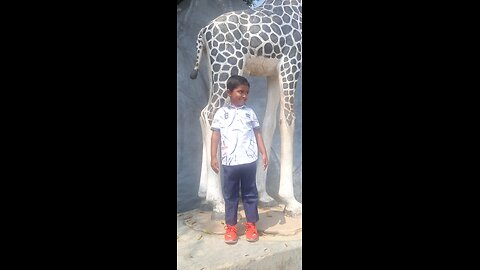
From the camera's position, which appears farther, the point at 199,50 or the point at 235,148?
the point at 199,50

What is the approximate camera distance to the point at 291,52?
2773 millimetres

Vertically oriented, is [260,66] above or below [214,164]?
above

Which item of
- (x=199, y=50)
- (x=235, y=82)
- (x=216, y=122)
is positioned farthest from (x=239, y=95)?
(x=199, y=50)

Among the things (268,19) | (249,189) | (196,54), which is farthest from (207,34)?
(249,189)

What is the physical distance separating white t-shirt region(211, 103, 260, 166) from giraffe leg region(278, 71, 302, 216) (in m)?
0.33

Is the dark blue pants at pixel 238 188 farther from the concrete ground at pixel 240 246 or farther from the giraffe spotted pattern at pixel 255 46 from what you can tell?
the giraffe spotted pattern at pixel 255 46

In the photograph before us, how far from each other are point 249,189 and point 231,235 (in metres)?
0.28

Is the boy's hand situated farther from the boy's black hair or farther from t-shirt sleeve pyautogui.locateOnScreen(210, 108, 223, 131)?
the boy's black hair

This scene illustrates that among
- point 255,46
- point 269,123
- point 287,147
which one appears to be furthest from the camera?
point 269,123

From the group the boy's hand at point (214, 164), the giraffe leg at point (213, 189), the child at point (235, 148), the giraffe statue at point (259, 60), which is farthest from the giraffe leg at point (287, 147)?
the boy's hand at point (214, 164)

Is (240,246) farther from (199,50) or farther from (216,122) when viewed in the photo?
(199,50)

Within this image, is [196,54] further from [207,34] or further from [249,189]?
[249,189]

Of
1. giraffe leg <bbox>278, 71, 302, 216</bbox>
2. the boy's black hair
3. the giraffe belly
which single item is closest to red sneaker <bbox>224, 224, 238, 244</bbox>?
giraffe leg <bbox>278, 71, 302, 216</bbox>

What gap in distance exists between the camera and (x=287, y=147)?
283 centimetres
